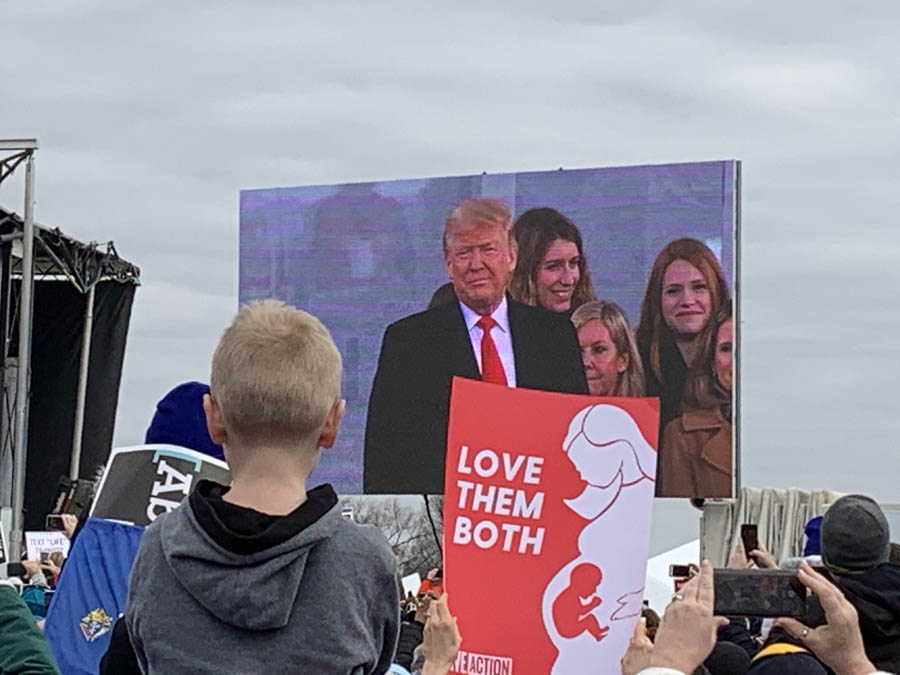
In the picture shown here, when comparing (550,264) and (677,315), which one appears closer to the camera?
(677,315)

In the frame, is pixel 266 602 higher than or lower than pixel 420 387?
lower

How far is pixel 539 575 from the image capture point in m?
3.25

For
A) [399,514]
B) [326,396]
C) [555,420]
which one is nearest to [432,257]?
[399,514]

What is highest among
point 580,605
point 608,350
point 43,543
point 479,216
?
point 479,216

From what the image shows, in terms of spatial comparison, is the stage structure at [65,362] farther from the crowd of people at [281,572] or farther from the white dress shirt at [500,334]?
the crowd of people at [281,572]

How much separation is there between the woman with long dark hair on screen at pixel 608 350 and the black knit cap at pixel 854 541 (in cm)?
1284

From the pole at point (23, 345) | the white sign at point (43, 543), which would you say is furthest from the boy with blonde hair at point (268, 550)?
the pole at point (23, 345)

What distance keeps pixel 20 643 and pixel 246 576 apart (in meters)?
0.57

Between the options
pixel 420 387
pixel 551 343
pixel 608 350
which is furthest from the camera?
pixel 420 387

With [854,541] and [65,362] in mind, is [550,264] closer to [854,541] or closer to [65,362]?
[65,362]

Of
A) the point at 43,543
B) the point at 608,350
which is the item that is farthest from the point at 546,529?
the point at 608,350

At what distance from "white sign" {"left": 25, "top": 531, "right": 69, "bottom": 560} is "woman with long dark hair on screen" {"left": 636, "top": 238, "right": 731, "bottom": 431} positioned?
256 inches

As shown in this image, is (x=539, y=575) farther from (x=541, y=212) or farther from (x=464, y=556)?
(x=541, y=212)

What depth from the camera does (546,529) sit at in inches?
129
